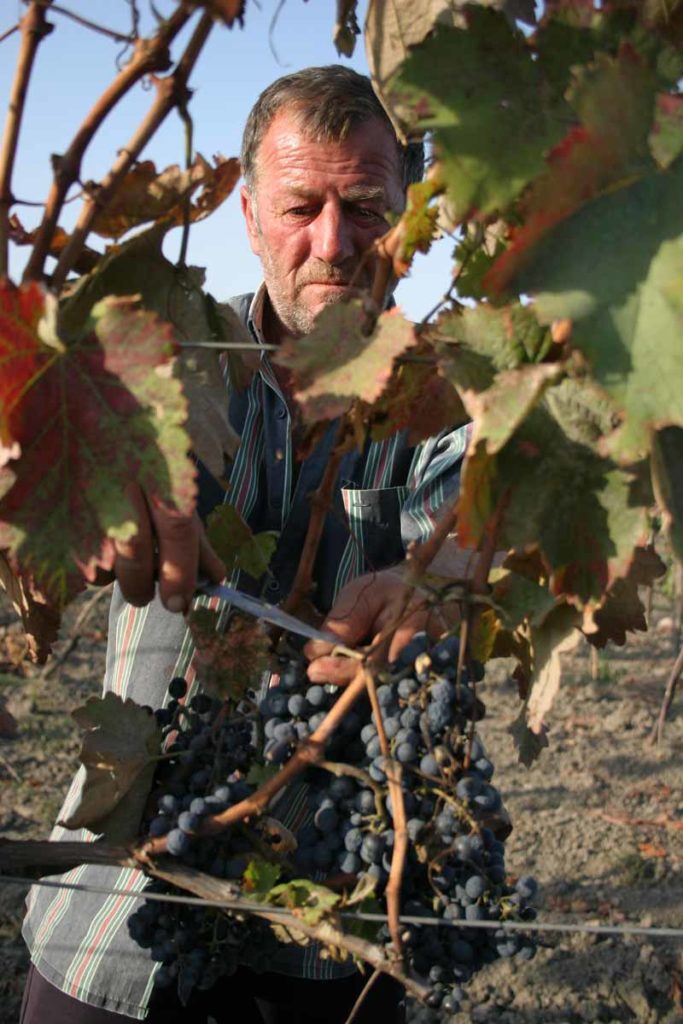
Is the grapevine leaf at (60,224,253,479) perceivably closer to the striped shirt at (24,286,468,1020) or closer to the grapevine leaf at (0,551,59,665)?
the grapevine leaf at (0,551,59,665)

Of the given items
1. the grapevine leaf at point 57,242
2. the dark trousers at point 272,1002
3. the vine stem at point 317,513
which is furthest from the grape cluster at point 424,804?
the dark trousers at point 272,1002

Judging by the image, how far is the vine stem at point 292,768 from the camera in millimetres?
1231

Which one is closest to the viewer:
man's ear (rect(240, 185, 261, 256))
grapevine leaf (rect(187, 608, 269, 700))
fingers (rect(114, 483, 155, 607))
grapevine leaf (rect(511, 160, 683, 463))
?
grapevine leaf (rect(511, 160, 683, 463))

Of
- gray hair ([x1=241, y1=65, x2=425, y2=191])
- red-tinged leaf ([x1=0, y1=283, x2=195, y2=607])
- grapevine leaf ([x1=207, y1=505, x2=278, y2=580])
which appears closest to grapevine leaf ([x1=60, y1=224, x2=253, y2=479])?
red-tinged leaf ([x1=0, y1=283, x2=195, y2=607])

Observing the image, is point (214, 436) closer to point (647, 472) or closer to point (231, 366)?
point (231, 366)

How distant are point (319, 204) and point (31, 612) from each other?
1200 mm

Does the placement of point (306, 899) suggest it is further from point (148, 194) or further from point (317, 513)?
point (148, 194)

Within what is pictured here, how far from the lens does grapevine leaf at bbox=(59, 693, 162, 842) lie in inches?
51.8

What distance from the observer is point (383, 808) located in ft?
4.11

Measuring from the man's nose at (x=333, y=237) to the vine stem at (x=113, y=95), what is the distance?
113 centimetres

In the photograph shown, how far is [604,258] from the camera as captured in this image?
0.96 m

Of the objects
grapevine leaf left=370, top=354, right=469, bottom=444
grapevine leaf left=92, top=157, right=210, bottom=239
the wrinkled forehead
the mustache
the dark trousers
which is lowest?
the dark trousers

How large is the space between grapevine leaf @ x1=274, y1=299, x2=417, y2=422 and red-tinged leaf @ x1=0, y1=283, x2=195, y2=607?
124 mm

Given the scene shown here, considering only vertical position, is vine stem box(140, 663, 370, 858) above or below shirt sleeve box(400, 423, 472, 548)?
below
